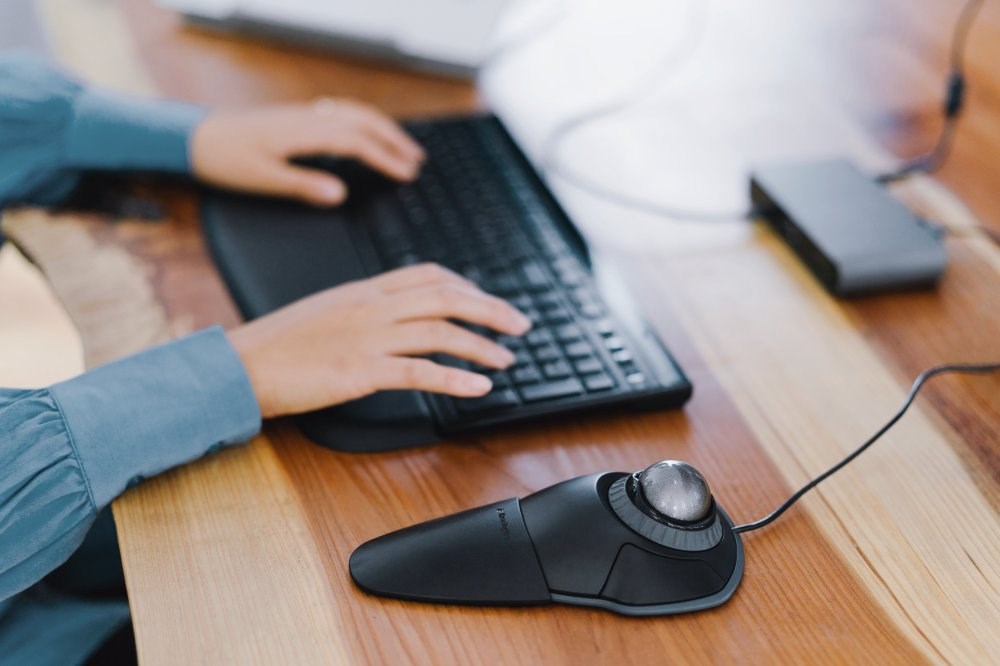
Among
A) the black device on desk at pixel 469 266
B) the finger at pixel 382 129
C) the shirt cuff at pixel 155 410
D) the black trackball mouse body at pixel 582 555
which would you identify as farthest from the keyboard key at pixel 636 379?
the finger at pixel 382 129

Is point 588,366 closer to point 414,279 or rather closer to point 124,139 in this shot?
point 414,279

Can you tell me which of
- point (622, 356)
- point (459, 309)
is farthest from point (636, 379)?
point (459, 309)

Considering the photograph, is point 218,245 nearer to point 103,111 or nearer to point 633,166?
point 103,111

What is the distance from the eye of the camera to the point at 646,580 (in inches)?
19.7

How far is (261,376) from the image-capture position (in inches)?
24.3

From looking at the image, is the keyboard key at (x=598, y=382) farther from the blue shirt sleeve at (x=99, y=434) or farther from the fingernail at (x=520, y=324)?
the blue shirt sleeve at (x=99, y=434)

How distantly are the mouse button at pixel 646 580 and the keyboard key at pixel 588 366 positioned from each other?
0.16 metres

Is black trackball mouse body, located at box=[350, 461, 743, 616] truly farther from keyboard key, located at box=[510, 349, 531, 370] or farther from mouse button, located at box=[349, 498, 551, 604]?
keyboard key, located at box=[510, 349, 531, 370]

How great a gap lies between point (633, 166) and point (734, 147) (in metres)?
0.10

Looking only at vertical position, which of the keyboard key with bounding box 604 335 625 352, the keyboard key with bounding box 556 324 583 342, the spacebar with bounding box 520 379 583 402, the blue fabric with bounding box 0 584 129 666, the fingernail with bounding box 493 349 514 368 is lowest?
the blue fabric with bounding box 0 584 129 666

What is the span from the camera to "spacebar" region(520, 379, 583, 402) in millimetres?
615

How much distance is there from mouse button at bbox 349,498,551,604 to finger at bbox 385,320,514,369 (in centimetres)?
13

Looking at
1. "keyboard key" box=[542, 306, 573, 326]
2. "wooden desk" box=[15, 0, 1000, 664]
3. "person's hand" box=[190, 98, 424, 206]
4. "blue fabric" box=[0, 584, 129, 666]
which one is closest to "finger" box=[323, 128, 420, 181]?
"person's hand" box=[190, 98, 424, 206]

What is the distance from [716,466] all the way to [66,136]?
63 cm
